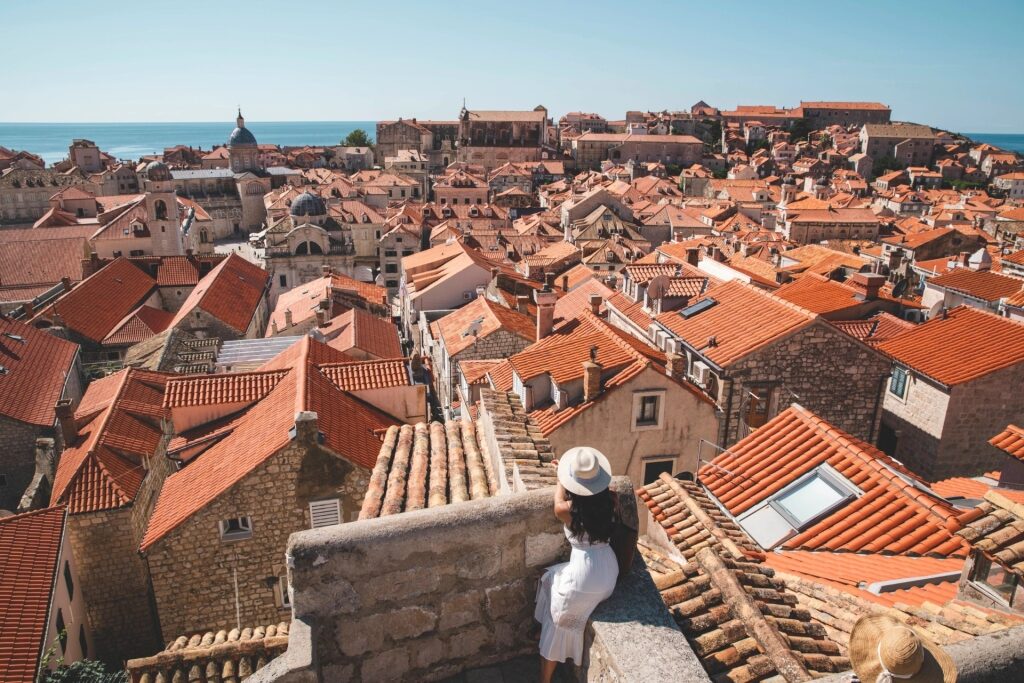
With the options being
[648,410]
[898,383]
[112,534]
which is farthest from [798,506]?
[112,534]

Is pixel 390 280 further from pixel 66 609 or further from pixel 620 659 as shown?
pixel 620 659

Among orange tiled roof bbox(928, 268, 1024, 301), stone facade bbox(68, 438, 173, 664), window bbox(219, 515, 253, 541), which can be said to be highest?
orange tiled roof bbox(928, 268, 1024, 301)

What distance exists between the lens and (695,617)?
4.71 m

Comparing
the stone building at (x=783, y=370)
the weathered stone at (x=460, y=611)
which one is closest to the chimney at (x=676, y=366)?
the stone building at (x=783, y=370)

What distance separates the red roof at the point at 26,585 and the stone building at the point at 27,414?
15.1 ft

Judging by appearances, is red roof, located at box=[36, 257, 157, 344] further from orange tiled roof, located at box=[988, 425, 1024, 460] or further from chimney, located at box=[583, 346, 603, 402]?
orange tiled roof, located at box=[988, 425, 1024, 460]

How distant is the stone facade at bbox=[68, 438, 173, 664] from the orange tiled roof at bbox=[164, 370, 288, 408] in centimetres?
229

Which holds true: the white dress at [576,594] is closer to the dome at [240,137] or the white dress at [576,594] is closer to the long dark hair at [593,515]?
the long dark hair at [593,515]

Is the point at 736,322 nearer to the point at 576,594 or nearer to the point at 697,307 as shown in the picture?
the point at 697,307

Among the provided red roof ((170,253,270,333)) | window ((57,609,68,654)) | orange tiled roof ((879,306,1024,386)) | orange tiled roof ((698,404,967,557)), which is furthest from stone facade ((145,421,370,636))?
red roof ((170,253,270,333))

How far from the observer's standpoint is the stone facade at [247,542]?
12391mm

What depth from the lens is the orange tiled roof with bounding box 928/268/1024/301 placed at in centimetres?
2278

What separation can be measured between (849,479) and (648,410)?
4.10 m

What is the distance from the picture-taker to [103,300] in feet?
112
